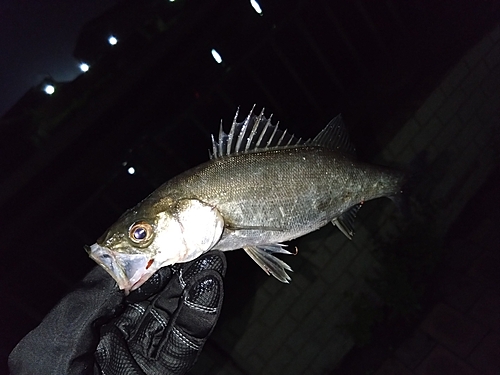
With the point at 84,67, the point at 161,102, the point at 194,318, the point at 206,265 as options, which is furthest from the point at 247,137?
the point at 84,67

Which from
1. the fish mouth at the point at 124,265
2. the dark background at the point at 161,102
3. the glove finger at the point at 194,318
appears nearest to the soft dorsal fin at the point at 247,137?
the fish mouth at the point at 124,265

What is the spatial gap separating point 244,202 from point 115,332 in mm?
1288

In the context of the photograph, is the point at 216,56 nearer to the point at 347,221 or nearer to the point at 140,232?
the point at 347,221

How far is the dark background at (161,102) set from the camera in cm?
310

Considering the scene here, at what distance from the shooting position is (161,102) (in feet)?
11.1

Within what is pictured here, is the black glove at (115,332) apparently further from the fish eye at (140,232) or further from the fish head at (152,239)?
the fish eye at (140,232)

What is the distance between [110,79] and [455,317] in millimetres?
4235

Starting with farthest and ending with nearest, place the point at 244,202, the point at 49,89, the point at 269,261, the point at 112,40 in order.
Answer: the point at 112,40 < the point at 49,89 < the point at 269,261 < the point at 244,202

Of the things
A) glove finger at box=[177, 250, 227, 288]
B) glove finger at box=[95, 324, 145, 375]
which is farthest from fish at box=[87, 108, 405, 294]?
glove finger at box=[95, 324, 145, 375]

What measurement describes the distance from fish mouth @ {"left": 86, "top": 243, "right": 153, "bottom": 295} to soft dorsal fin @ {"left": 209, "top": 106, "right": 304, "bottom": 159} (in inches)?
27.2

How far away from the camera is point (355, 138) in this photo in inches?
154

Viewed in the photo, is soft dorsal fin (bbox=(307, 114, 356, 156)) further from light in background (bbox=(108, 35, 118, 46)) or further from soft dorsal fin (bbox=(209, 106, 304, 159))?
light in background (bbox=(108, 35, 118, 46))

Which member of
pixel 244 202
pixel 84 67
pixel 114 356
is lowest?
pixel 114 356

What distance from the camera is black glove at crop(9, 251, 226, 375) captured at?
79.3 inches
